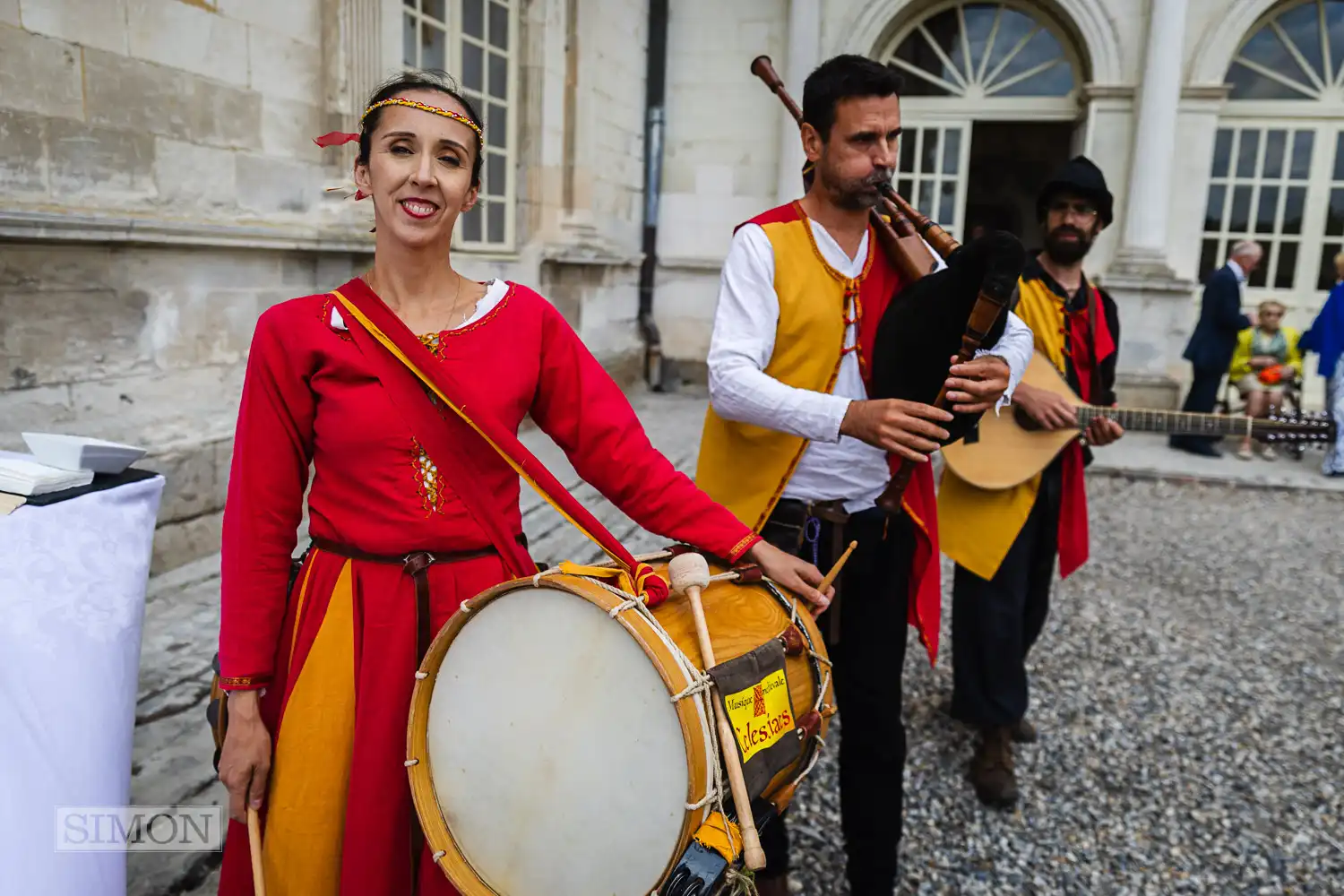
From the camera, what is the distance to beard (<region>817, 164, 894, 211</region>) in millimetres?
2070

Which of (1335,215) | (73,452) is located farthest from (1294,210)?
(73,452)

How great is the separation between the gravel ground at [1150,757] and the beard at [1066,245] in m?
1.64

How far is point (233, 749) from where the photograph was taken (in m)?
1.50

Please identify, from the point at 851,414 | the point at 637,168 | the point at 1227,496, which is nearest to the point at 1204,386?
the point at 1227,496

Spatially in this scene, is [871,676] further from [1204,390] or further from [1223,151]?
[1223,151]

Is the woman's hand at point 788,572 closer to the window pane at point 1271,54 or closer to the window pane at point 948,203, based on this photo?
the window pane at point 948,203

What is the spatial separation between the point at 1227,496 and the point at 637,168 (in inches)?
241

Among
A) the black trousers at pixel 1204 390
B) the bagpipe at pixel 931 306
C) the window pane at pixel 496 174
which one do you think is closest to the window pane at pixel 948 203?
the black trousers at pixel 1204 390

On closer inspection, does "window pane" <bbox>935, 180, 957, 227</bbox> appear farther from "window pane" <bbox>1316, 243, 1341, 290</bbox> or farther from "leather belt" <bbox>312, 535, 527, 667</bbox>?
"leather belt" <bbox>312, 535, 527, 667</bbox>

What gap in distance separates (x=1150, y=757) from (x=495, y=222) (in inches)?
235

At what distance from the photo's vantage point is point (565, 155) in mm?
8164

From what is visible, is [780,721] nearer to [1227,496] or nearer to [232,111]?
[232,111]

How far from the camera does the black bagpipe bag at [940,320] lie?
1730 millimetres

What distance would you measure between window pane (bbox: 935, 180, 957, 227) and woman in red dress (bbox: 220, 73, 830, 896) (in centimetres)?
924
